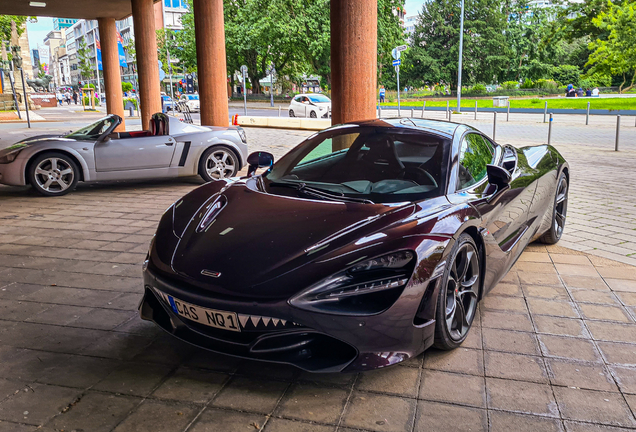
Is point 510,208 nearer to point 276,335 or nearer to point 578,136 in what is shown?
point 276,335

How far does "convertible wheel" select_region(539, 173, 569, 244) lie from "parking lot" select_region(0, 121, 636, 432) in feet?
1.41

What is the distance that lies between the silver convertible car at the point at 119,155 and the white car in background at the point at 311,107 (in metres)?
22.0

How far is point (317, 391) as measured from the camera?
2646mm

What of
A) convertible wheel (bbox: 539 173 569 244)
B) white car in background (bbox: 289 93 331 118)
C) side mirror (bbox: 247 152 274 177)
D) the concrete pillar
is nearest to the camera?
side mirror (bbox: 247 152 274 177)

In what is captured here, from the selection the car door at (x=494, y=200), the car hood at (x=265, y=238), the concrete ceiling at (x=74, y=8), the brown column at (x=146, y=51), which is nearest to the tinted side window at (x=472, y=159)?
the car door at (x=494, y=200)

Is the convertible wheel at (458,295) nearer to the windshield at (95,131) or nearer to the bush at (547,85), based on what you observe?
the windshield at (95,131)

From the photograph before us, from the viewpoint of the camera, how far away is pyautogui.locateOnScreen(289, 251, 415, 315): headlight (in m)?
2.44

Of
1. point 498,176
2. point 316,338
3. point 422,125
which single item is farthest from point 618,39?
point 316,338

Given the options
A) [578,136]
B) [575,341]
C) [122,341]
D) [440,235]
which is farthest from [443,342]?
[578,136]

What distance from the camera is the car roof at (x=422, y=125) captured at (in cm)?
366

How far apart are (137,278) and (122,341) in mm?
1180

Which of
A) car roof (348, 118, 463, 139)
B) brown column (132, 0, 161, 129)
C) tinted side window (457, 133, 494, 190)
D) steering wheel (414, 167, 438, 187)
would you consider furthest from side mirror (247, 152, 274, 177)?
brown column (132, 0, 161, 129)

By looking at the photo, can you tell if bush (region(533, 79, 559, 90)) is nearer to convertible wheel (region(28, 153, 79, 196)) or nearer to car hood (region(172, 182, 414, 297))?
convertible wheel (region(28, 153, 79, 196))

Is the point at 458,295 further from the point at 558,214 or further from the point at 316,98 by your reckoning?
the point at 316,98
